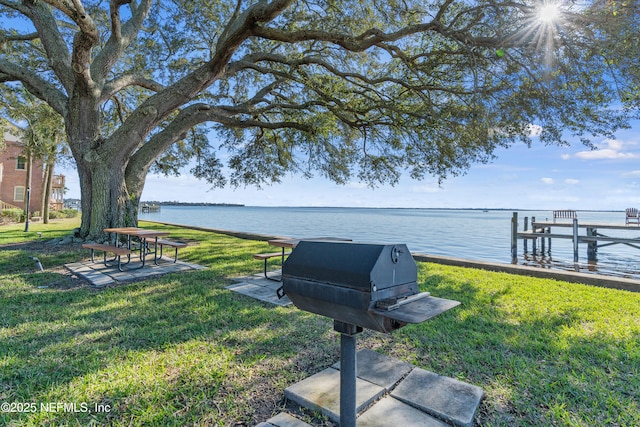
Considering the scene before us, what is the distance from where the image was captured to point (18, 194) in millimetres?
25656

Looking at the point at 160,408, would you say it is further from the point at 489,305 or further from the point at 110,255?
the point at 110,255

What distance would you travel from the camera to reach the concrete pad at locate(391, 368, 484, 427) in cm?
197

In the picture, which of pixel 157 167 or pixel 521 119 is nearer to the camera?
pixel 521 119

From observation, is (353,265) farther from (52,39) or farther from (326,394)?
(52,39)

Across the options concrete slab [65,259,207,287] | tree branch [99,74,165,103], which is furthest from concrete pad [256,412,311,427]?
tree branch [99,74,165,103]

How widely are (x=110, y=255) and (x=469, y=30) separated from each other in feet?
30.9

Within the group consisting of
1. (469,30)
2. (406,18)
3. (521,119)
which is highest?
(406,18)

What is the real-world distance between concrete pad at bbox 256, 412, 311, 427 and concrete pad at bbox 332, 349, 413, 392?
2.21 feet

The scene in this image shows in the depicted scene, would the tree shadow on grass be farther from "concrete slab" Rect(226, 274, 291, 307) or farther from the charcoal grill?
the charcoal grill

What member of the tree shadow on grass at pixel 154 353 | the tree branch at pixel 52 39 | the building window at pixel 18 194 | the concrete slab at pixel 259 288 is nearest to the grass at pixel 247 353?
the tree shadow on grass at pixel 154 353

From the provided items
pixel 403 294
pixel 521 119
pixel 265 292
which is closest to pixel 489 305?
pixel 265 292

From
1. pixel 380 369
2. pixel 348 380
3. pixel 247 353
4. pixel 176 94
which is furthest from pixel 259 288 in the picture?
pixel 176 94

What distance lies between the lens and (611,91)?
552 centimetres

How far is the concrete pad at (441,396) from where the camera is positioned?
1967 millimetres
